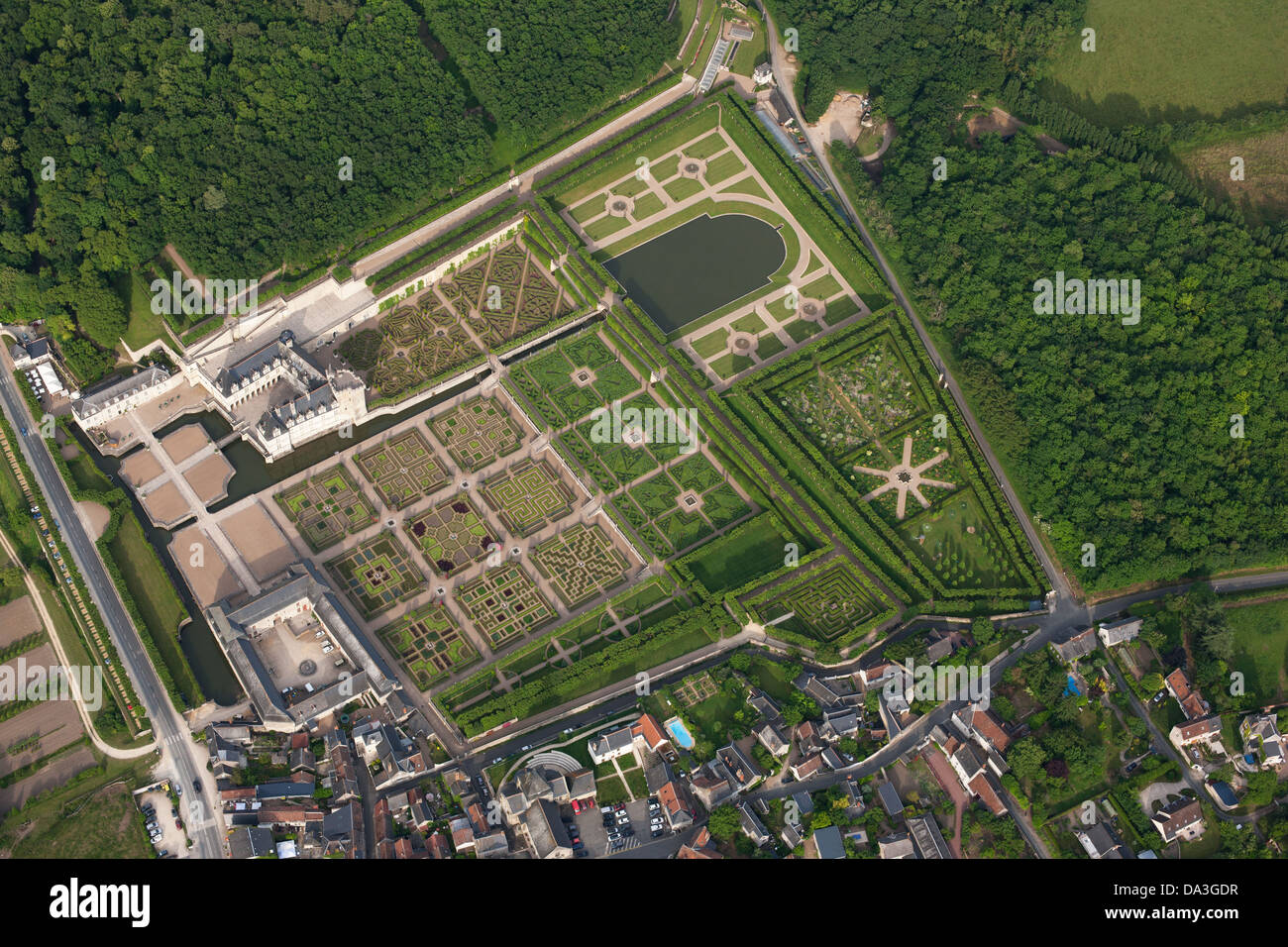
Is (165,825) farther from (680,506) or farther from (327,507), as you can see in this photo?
(680,506)

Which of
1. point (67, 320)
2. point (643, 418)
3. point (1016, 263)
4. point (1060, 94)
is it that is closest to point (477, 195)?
point (643, 418)

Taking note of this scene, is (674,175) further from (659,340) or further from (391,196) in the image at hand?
(391,196)

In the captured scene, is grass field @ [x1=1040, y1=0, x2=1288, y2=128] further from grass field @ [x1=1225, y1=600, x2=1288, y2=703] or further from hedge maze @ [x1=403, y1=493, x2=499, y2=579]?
hedge maze @ [x1=403, y1=493, x2=499, y2=579]

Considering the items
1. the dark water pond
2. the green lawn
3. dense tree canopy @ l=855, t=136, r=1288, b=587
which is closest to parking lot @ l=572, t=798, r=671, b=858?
dense tree canopy @ l=855, t=136, r=1288, b=587

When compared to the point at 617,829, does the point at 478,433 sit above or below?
above

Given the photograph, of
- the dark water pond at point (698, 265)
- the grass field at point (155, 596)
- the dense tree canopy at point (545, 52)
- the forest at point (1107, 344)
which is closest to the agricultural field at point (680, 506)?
the dark water pond at point (698, 265)

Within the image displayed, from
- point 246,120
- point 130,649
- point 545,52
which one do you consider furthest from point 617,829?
point 545,52
